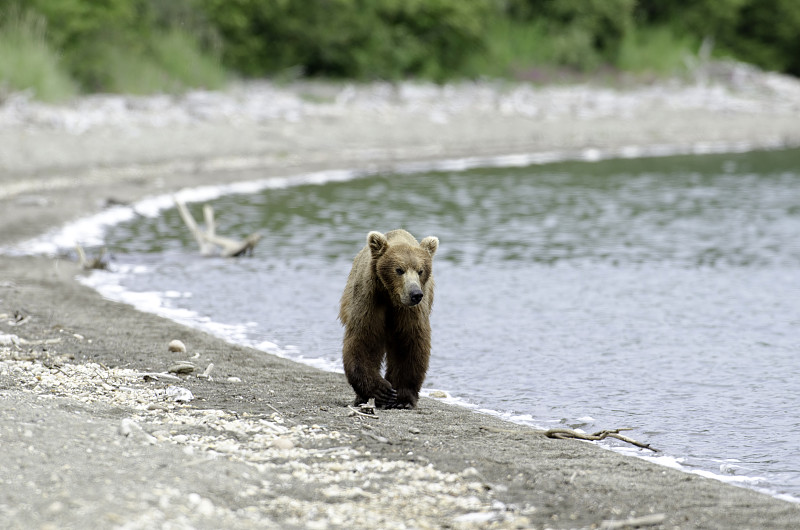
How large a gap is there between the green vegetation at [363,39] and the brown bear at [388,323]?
16929mm

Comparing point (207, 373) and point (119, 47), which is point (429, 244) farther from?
point (119, 47)

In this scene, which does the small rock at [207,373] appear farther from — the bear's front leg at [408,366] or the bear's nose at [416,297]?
the bear's nose at [416,297]

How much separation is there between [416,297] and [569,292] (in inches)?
232

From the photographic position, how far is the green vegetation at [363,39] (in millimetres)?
25266

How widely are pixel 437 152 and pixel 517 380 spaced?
684 inches

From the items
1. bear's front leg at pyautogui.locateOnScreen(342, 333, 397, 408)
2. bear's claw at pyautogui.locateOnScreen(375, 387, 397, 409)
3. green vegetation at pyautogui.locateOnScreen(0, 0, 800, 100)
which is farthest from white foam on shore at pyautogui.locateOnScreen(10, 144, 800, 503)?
green vegetation at pyautogui.locateOnScreen(0, 0, 800, 100)

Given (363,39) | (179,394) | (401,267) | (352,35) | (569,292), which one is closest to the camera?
(401,267)

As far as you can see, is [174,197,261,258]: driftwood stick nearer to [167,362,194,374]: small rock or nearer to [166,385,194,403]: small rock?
[167,362,194,374]: small rock

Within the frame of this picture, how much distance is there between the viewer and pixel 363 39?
103 ft

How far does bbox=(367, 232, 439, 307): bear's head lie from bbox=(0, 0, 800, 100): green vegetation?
1701 centimetres

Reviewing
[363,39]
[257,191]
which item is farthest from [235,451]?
[363,39]

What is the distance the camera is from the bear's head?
20.3 feet

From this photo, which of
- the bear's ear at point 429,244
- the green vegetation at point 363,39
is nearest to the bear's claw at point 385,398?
the bear's ear at point 429,244

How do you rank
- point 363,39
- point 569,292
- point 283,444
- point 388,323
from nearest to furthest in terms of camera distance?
point 283,444 < point 388,323 < point 569,292 < point 363,39
